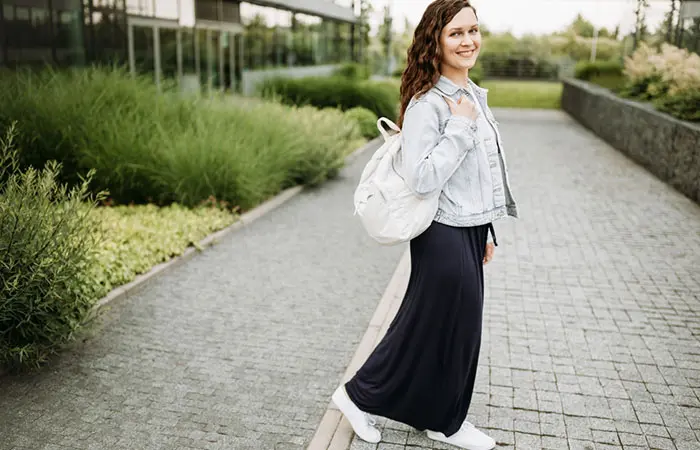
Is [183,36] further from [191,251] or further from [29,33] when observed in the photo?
[191,251]

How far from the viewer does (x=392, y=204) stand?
10.1ft

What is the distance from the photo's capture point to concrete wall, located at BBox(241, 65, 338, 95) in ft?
82.1

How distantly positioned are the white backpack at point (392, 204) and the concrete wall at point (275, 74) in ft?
55.5

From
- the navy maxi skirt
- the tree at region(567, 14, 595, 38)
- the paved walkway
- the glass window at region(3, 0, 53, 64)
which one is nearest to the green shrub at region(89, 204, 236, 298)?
the paved walkway

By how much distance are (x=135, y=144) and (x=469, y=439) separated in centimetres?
635

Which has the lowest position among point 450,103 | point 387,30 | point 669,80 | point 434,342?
point 434,342

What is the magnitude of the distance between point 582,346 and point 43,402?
355 centimetres

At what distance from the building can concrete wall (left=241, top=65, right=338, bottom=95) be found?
58 millimetres

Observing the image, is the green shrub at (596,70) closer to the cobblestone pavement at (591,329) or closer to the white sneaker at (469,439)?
the cobblestone pavement at (591,329)

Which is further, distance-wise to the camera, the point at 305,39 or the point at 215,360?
the point at 305,39

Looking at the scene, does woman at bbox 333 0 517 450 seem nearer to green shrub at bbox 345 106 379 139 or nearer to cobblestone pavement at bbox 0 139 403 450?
cobblestone pavement at bbox 0 139 403 450

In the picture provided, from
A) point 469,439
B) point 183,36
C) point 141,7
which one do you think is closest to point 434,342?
point 469,439

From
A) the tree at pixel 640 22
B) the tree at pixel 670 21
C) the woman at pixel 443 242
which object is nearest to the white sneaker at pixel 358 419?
the woman at pixel 443 242

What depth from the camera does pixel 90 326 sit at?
15.5 feet
